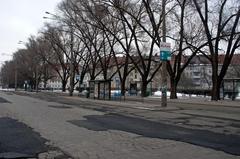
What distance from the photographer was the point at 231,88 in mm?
42812

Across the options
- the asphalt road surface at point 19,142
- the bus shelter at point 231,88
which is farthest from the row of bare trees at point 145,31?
the asphalt road surface at point 19,142

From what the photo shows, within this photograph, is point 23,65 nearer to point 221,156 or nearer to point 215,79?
point 215,79

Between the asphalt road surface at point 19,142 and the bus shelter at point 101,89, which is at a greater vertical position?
the bus shelter at point 101,89

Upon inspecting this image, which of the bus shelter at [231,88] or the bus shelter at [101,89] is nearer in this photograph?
the bus shelter at [101,89]

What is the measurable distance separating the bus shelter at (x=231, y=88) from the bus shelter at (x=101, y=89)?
12.7 meters

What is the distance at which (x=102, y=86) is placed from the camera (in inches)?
1663

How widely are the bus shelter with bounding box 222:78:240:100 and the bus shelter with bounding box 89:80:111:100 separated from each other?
12.7m

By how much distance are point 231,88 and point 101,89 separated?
46.2 feet

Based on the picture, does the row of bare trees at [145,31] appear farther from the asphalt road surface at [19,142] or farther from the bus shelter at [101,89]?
the asphalt road surface at [19,142]

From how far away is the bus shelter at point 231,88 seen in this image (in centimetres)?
4172

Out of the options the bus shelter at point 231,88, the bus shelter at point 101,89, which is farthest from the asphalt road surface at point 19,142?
the bus shelter at point 231,88

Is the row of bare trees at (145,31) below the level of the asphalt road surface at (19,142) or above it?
above

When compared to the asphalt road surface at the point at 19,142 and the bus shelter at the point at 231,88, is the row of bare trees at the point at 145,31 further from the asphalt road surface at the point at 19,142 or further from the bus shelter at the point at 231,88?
the asphalt road surface at the point at 19,142

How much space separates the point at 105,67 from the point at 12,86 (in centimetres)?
9140
